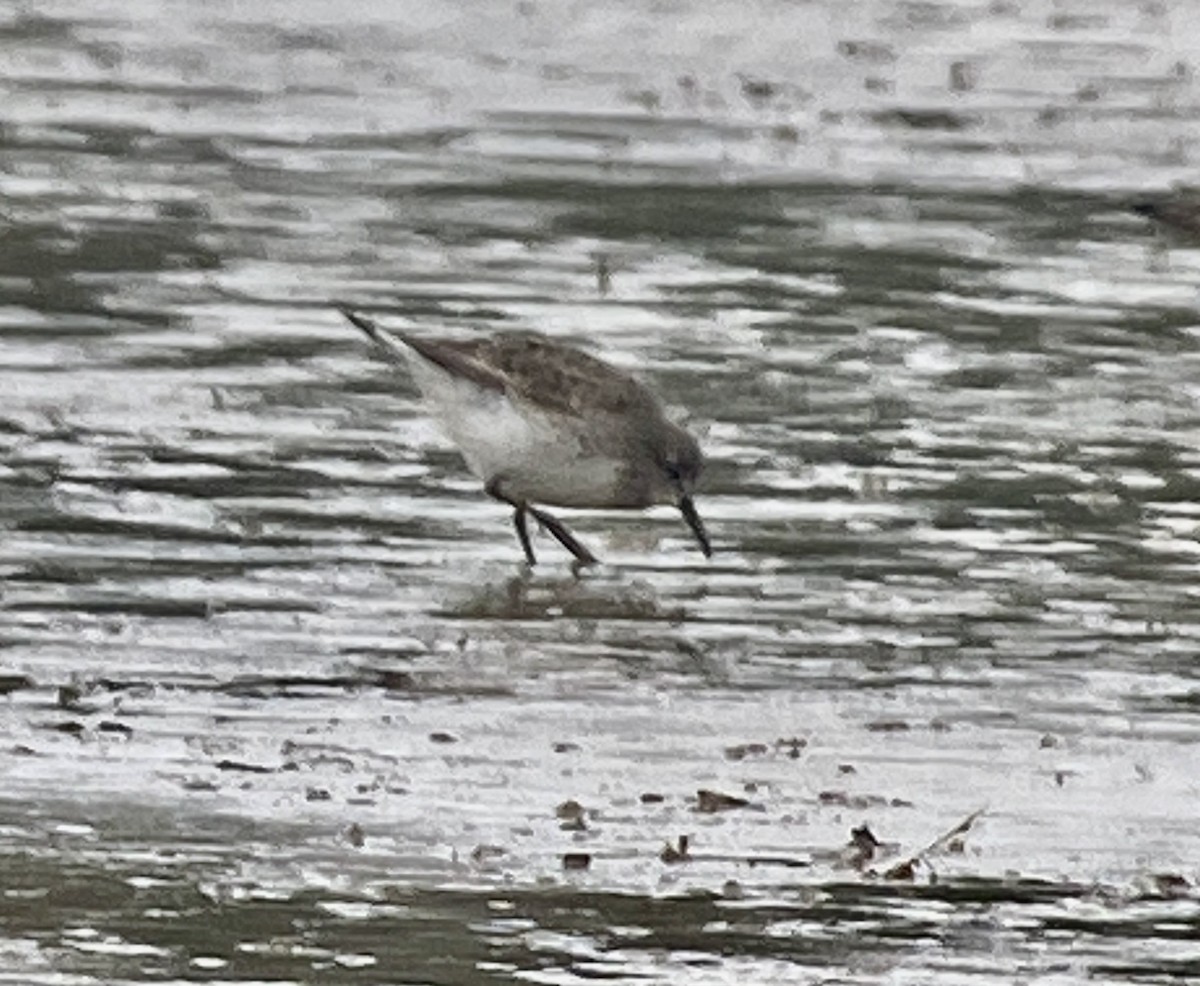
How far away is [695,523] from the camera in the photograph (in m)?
11.7

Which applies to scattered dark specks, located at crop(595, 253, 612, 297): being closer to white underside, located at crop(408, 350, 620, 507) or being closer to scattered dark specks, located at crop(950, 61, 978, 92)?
white underside, located at crop(408, 350, 620, 507)

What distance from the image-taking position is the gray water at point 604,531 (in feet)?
26.9

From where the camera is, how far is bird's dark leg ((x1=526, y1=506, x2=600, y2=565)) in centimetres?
1173

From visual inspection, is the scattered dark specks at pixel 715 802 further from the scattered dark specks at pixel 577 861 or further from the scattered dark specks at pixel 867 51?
the scattered dark specks at pixel 867 51

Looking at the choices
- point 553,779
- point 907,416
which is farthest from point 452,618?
point 907,416

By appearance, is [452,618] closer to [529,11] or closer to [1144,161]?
[1144,161]

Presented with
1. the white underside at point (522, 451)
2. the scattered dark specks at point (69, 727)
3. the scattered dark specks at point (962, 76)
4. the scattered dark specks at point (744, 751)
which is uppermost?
the scattered dark specks at point (962, 76)

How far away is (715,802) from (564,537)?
2919 mm

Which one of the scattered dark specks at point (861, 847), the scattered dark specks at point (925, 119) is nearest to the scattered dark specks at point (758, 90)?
the scattered dark specks at point (925, 119)

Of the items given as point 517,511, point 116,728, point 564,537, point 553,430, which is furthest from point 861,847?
point 553,430

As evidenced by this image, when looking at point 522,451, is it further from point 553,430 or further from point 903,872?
point 903,872

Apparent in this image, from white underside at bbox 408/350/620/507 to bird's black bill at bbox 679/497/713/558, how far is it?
0.87ft

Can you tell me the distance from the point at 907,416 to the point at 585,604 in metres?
2.34

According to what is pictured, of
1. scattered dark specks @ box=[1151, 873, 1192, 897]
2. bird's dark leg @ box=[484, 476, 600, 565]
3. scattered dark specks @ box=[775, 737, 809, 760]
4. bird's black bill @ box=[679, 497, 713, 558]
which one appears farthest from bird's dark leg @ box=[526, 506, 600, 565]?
scattered dark specks @ box=[1151, 873, 1192, 897]
